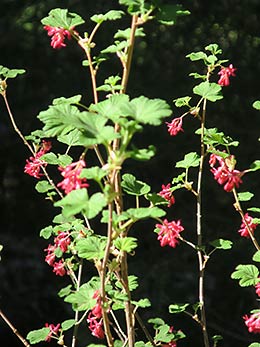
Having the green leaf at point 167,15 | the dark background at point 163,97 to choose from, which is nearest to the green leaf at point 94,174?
the green leaf at point 167,15

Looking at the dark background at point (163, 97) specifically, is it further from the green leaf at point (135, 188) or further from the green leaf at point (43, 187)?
the green leaf at point (135, 188)

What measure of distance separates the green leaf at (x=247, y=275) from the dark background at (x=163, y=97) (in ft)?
7.51

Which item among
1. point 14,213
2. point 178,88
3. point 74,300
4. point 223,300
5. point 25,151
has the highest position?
point 74,300

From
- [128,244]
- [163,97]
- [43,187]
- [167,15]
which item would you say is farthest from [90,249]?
[163,97]

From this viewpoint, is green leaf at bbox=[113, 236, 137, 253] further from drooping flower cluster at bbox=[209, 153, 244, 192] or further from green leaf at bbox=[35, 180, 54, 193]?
green leaf at bbox=[35, 180, 54, 193]

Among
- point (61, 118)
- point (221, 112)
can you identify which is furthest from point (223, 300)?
point (61, 118)

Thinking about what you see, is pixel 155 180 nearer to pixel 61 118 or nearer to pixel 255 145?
pixel 255 145

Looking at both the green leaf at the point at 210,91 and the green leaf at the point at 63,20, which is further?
the green leaf at the point at 210,91

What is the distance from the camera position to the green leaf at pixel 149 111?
0.97 meters

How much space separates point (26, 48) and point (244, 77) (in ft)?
4.02

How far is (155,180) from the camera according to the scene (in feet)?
13.0

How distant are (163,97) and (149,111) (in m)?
2.92

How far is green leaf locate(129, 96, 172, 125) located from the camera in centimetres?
97

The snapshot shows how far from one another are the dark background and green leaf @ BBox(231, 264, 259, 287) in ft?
7.51
